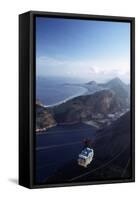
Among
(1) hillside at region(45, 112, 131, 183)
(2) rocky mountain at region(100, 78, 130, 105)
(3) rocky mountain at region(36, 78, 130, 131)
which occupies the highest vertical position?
(2) rocky mountain at region(100, 78, 130, 105)

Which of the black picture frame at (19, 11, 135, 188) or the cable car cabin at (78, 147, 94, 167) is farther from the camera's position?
the cable car cabin at (78, 147, 94, 167)

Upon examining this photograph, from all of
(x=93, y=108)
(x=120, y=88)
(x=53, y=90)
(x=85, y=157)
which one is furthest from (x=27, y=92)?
(x=120, y=88)

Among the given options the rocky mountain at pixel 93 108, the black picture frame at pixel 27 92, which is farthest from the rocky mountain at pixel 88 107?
the black picture frame at pixel 27 92

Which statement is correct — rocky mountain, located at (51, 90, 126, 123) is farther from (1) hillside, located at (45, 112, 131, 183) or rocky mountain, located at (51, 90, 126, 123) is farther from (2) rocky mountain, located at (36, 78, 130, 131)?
(1) hillside, located at (45, 112, 131, 183)

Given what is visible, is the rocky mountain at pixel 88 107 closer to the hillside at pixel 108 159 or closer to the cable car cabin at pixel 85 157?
the hillside at pixel 108 159

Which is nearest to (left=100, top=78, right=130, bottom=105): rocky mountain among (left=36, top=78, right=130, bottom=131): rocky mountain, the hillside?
(left=36, top=78, right=130, bottom=131): rocky mountain

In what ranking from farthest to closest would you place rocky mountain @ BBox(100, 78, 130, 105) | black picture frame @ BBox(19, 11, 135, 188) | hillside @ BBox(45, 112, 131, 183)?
rocky mountain @ BBox(100, 78, 130, 105), hillside @ BBox(45, 112, 131, 183), black picture frame @ BBox(19, 11, 135, 188)

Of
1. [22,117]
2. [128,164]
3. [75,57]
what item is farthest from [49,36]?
[128,164]
